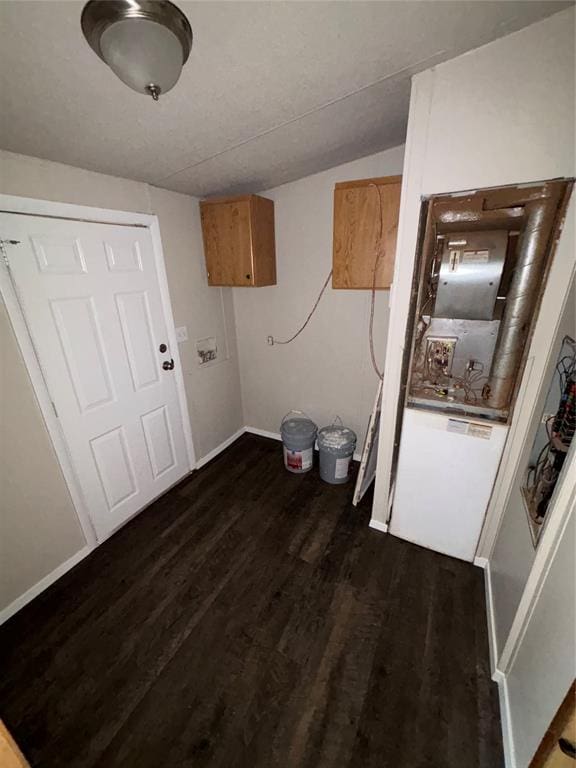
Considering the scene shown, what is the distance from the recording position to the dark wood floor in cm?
117

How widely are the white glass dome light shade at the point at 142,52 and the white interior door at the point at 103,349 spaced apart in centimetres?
110

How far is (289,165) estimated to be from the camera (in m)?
2.00

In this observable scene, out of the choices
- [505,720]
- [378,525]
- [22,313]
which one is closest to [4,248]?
[22,313]

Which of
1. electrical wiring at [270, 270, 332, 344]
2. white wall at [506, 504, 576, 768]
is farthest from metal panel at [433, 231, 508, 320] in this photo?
electrical wiring at [270, 270, 332, 344]

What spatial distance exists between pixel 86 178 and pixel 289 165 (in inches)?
47.6

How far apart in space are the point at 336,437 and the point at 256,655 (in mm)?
1469

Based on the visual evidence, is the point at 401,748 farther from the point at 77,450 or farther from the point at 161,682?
the point at 77,450

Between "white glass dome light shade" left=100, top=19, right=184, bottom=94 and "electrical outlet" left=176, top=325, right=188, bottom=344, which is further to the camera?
"electrical outlet" left=176, top=325, right=188, bottom=344

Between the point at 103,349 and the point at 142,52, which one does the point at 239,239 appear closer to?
the point at 103,349

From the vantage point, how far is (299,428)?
2695 mm

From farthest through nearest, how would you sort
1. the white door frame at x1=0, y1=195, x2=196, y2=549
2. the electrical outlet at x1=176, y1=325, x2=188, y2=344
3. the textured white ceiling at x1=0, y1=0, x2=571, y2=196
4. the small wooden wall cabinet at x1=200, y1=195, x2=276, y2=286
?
the electrical outlet at x1=176, y1=325, x2=188, y2=344 < the small wooden wall cabinet at x1=200, y1=195, x2=276, y2=286 < the white door frame at x1=0, y1=195, x2=196, y2=549 < the textured white ceiling at x1=0, y1=0, x2=571, y2=196

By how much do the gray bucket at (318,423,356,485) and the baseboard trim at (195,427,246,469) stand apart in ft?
3.45

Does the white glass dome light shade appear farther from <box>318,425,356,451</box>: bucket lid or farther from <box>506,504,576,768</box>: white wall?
<box>318,425,356,451</box>: bucket lid

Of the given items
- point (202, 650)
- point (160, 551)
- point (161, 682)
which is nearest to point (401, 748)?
point (202, 650)
